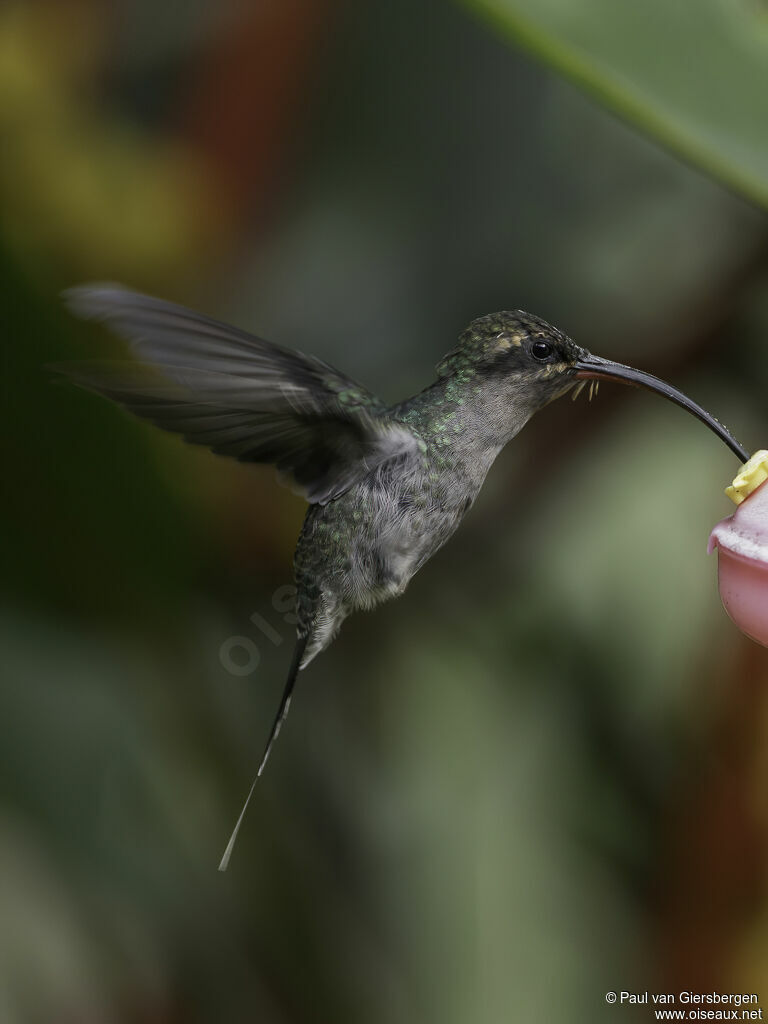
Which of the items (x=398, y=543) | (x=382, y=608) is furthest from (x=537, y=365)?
(x=382, y=608)

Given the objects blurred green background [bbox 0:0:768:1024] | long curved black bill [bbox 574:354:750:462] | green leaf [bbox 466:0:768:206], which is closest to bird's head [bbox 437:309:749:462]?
long curved black bill [bbox 574:354:750:462]

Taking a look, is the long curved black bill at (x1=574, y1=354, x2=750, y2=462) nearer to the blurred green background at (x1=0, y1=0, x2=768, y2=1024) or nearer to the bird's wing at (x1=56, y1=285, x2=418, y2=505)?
the bird's wing at (x1=56, y1=285, x2=418, y2=505)

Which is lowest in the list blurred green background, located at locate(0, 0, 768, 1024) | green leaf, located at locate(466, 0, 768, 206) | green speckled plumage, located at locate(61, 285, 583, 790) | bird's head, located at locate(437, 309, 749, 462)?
blurred green background, located at locate(0, 0, 768, 1024)

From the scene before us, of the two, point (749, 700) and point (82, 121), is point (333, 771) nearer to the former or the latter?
point (749, 700)

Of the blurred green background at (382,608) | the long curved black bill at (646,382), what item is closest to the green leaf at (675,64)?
the long curved black bill at (646,382)

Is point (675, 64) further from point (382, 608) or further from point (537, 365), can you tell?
point (382, 608)

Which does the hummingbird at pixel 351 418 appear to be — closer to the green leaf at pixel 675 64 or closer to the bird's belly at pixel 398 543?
the bird's belly at pixel 398 543

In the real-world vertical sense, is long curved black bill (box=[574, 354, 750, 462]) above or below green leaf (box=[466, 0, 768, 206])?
below
